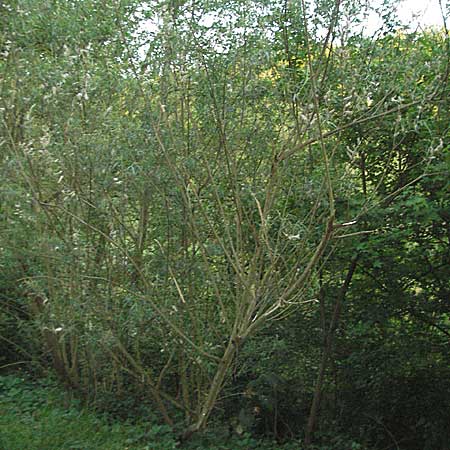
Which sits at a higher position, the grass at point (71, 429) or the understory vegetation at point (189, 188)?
the understory vegetation at point (189, 188)

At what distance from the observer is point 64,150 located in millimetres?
5832

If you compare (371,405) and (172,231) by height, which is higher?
(172,231)

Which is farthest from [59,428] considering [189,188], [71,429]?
[189,188]

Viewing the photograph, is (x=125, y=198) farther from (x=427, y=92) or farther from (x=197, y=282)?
(x=427, y=92)

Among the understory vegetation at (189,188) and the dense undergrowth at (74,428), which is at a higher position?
the understory vegetation at (189,188)

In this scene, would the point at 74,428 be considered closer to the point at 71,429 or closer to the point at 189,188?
the point at 71,429

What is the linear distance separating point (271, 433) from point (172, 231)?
9.99 feet

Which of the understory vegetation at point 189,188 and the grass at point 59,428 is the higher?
the understory vegetation at point 189,188

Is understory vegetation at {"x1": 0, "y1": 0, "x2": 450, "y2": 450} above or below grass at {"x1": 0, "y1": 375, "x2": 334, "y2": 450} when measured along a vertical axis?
above

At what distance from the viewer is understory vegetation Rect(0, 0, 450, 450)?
5797mm

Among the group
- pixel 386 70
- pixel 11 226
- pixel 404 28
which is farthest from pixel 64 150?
→ pixel 404 28

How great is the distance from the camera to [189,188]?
6.07 meters

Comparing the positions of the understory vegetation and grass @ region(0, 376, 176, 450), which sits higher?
the understory vegetation

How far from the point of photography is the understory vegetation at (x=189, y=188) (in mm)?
5797
